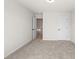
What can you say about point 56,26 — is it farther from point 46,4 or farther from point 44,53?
point 44,53

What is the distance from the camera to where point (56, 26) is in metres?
7.94

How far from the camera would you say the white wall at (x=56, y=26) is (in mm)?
7875

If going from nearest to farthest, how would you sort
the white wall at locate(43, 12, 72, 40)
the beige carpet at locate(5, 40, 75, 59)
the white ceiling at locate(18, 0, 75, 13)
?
the beige carpet at locate(5, 40, 75, 59)
the white ceiling at locate(18, 0, 75, 13)
the white wall at locate(43, 12, 72, 40)

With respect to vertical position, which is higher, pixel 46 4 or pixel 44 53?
pixel 46 4

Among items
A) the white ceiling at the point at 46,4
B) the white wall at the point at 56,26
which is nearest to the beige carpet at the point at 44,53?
the white ceiling at the point at 46,4

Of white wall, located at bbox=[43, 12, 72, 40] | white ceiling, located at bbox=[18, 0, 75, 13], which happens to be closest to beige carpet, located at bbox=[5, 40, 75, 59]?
white ceiling, located at bbox=[18, 0, 75, 13]

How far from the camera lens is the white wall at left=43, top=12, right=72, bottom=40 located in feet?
25.8

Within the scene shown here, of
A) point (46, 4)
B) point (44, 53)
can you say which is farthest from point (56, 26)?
point (44, 53)

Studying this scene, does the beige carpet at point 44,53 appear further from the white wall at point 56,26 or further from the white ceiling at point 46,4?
the white wall at point 56,26

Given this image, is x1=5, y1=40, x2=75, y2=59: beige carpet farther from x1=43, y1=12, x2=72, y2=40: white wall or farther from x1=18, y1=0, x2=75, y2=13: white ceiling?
x1=43, y1=12, x2=72, y2=40: white wall

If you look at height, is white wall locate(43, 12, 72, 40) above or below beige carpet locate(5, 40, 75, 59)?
above
